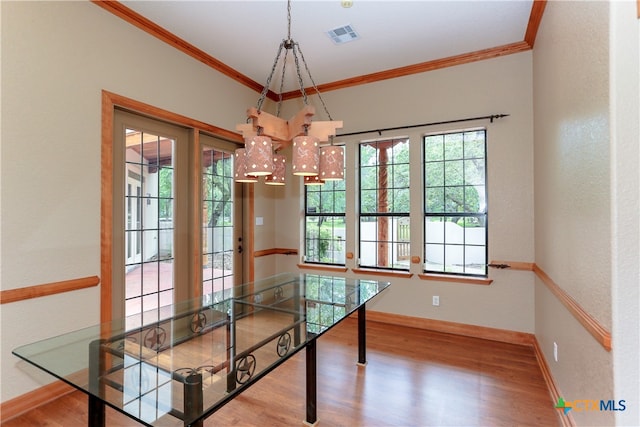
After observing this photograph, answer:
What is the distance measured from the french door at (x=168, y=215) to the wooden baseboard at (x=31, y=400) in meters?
0.63

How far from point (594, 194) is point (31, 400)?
3.70m

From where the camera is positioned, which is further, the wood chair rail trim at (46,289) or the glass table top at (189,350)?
the wood chair rail trim at (46,289)

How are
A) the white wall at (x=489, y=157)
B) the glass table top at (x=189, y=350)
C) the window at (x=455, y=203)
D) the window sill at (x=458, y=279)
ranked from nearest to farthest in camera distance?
the glass table top at (x=189, y=350), the white wall at (x=489, y=157), the window sill at (x=458, y=279), the window at (x=455, y=203)

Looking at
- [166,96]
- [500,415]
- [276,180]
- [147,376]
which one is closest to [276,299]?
[276,180]

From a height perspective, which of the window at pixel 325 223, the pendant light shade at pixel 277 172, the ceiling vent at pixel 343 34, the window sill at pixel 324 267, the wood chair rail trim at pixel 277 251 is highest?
the ceiling vent at pixel 343 34

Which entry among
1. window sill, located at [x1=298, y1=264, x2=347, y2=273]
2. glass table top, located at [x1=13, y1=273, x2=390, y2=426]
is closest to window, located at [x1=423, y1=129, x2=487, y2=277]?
window sill, located at [x1=298, y1=264, x2=347, y2=273]

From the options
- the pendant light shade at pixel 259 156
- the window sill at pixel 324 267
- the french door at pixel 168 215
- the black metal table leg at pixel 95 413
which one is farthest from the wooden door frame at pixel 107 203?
the window sill at pixel 324 267

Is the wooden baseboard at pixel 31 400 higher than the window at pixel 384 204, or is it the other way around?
the window at pixel 384 204

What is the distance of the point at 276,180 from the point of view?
2.22 meters

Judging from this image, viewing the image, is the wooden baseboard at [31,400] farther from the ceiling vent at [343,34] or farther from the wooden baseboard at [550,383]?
the ceiling vent at [343,34]

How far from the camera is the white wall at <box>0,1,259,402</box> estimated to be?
2.15m

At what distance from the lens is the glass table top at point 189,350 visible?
1223mm

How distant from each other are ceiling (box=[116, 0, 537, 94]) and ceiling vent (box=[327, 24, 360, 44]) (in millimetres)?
49

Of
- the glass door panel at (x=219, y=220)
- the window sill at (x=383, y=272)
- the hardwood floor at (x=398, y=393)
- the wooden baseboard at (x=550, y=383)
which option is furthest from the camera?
the window sill at (x=383, y=272)
